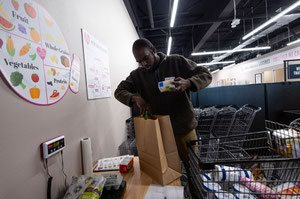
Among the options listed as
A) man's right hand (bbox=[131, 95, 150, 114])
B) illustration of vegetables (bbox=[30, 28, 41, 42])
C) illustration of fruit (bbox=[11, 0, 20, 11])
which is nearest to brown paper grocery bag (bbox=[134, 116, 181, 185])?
man's right hand (bbox=[131, 95, 150, 114])

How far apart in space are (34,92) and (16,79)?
104mm

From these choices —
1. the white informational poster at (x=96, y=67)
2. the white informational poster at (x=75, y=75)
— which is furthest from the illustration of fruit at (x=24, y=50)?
the white informational poster at (x=96, y=67)

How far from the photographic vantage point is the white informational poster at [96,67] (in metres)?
1.40

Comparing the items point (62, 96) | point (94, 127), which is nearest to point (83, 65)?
point (62, 96)

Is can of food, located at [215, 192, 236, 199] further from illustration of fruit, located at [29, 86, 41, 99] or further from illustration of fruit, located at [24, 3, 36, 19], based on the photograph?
illustration of fruit, located at [24, 3, 36, 19]

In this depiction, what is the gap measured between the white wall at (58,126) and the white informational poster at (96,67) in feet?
0.21

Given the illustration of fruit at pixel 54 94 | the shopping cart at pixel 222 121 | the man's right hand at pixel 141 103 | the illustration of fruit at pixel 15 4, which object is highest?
the illustration of fruit at pixel 15 4

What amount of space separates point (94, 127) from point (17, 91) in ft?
2.60

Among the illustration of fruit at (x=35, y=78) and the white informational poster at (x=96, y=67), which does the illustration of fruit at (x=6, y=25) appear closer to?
the illustration of fruit at (x=35, y=78)

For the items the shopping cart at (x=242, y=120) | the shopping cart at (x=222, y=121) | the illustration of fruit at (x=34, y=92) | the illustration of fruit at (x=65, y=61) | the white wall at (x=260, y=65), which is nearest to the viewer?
the illustration of fruit at (x=34, y=92)

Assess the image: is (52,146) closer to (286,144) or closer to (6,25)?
(6,25)

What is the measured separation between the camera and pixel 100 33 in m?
1.79

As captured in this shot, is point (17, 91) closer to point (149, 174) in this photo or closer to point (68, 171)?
point (68, 171)

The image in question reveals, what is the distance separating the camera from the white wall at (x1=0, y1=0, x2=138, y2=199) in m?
0.68
